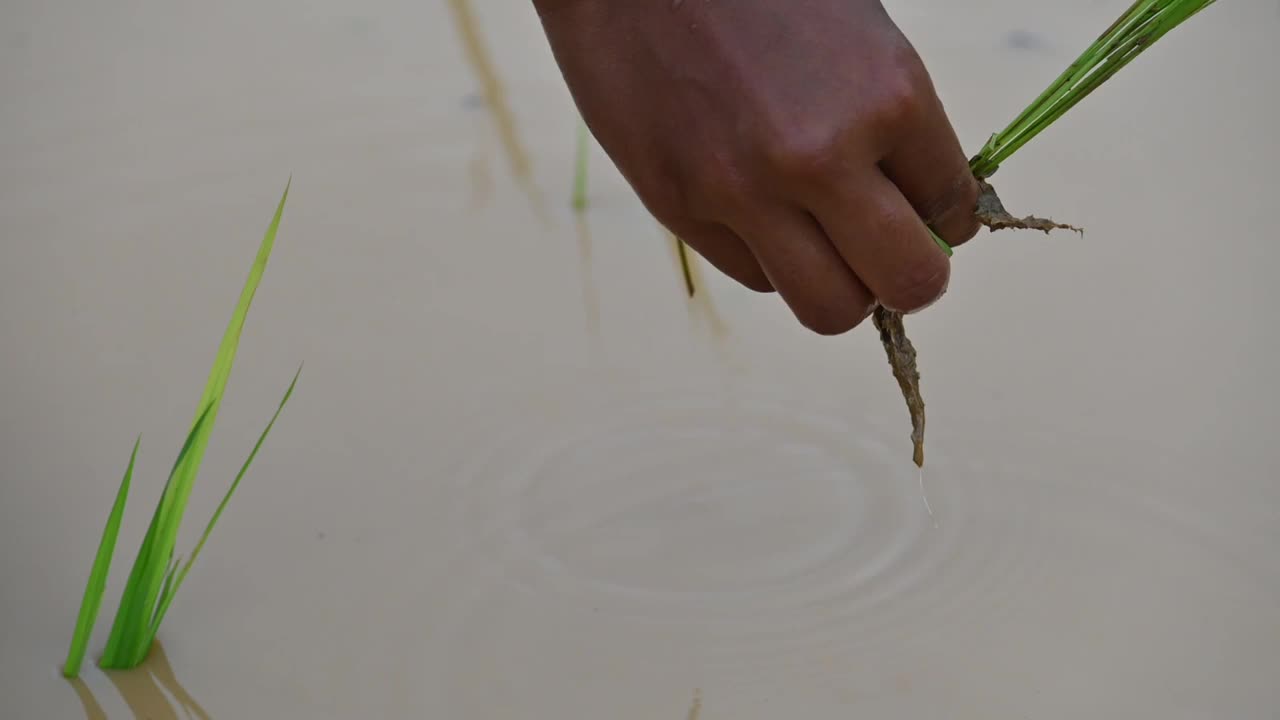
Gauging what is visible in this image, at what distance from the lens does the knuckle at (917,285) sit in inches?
29.9

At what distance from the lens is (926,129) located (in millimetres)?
718

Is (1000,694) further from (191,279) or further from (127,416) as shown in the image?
(191,279)

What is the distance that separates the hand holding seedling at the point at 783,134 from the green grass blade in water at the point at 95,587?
1.29ft

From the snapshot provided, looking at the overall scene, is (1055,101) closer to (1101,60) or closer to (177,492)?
(1101,60)

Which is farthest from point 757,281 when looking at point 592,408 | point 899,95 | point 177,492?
point 592,408

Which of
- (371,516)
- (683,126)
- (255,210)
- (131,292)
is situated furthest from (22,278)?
(683,126)

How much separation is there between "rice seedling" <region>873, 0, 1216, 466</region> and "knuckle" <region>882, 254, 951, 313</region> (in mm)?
40

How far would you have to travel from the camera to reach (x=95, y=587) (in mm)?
947

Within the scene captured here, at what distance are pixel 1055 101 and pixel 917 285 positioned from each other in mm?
209

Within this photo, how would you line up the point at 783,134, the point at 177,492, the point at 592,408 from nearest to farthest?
the point at 783,134, the point at 177,492, the point at 592,408

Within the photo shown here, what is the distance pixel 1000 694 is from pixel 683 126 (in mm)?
481

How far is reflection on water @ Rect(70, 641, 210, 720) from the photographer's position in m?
0.97

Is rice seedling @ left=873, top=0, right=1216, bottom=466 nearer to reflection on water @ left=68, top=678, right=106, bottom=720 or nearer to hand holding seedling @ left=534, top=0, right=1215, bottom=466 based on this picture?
hand holding seedling @ left=534, top=0, right=1215, bottom=466

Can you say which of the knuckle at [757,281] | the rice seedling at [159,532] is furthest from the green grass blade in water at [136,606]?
the knuckle at [757,281]
